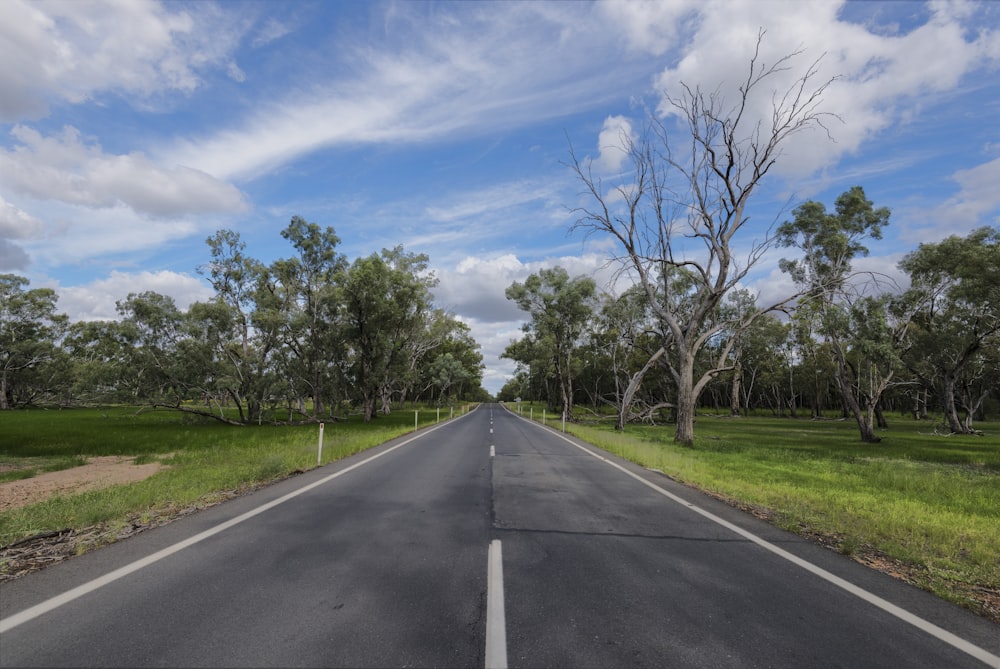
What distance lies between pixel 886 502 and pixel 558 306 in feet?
105

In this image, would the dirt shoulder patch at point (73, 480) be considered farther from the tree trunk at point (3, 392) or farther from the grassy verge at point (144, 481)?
the tree trunk at point (3, 392)

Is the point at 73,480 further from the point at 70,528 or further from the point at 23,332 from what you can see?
the point at 23,332

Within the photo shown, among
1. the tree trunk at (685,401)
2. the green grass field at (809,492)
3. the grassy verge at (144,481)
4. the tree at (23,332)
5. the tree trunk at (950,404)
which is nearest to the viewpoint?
the green grass field at (809,492)

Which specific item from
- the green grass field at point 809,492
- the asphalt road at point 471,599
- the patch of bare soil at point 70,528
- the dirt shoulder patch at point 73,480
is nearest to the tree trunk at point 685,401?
the green grass field at point 809,492

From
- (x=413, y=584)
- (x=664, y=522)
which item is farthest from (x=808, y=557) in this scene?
(x=413, y=584)

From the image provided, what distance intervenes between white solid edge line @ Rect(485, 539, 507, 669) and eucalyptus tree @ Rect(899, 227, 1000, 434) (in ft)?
86.2

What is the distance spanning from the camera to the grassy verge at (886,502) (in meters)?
4.90

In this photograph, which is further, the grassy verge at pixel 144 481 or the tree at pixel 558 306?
the tree at pixel 558 306

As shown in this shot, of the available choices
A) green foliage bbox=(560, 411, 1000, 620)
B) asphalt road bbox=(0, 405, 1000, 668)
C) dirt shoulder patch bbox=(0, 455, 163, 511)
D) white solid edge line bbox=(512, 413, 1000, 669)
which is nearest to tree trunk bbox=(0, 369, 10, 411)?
dirt shoulder patch bbox=(0, 455, 163, 511)

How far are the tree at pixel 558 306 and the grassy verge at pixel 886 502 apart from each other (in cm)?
2230

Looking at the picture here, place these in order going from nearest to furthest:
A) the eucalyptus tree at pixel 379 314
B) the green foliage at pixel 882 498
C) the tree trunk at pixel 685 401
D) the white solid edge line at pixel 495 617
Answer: the white solid edge line at pixel 495 617 < the green foliage at pixel 882 498 < the tree trunk at pixel 685 401 < the eucalyptus tree at pixel 379 314

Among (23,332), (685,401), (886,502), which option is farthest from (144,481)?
(23,332)

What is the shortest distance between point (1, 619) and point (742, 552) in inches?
259

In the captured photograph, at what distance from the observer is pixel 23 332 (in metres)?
49.0
